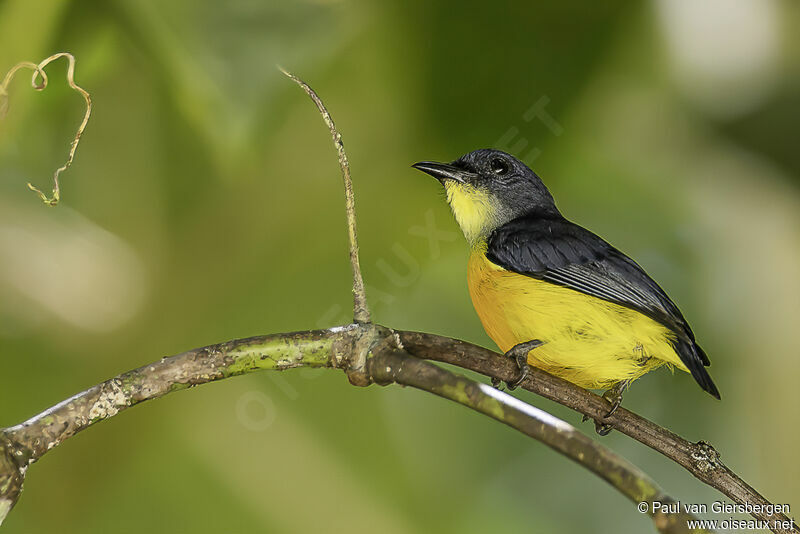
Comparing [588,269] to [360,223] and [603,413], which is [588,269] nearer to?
[603,413]

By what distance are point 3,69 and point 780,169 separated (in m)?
1.44

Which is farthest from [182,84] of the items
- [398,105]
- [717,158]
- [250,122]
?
[717,158]

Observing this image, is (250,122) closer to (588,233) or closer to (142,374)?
(588,233)

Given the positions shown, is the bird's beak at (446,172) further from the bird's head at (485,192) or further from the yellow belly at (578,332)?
the yellow belly at (578,332)

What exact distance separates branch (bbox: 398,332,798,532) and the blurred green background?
2.42 ft

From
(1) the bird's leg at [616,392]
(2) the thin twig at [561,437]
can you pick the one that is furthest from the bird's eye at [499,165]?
(2) the thin twig at [561,437]

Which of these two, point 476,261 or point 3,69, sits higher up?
point 3,69

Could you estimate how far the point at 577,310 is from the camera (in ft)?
2.79

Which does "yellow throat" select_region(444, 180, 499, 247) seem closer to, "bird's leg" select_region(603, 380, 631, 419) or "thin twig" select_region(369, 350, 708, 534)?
"bird's leg" select_region(603, 380, 631, 419)

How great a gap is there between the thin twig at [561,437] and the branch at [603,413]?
10 centimetres

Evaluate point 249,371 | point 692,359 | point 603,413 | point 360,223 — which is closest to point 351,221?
point 249,371

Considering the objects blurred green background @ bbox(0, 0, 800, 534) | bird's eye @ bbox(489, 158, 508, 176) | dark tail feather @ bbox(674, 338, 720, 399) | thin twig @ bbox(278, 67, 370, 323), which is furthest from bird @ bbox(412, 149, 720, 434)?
blurred green background @ bbox(0, 0, 800, 534)

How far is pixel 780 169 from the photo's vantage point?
4.74ft

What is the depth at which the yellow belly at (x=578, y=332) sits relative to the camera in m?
0.84
